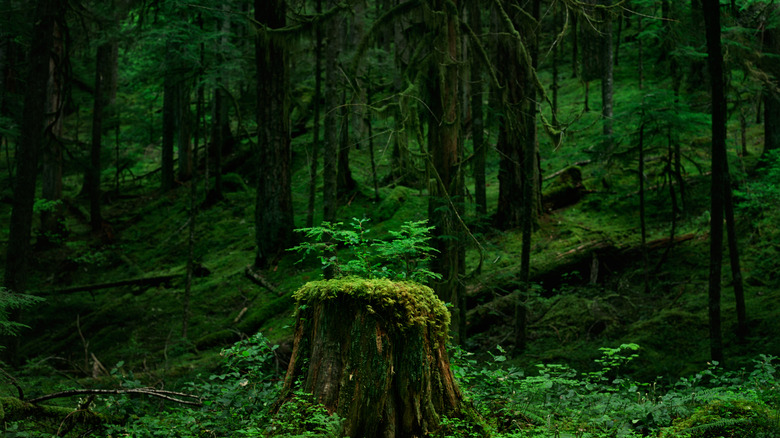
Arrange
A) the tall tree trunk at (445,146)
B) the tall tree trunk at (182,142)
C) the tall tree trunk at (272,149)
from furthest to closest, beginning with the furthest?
the tall tree trunk at (182,142) < the tall tree trunk at (272,149) < the tall tree trunk at (445,146)

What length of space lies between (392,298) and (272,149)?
10.2 meters

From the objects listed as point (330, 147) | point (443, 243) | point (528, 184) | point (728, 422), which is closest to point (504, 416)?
point (728, 422)

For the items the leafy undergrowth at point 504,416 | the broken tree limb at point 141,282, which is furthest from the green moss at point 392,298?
the broken tree limb at point 141,282

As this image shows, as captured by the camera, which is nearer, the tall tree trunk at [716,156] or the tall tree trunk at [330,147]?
the tall tree trunk at [716,156]

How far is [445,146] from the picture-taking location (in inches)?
319

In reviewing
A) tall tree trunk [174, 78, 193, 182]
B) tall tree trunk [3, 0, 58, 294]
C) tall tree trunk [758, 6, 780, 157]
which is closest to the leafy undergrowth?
tall tree trunk [3, 0, 58, 294]

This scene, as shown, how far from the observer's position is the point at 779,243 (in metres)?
10.9

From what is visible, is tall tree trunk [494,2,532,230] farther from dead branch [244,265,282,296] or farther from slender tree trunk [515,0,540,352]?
dead branch [244,265,282,296]

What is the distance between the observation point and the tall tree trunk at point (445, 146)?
7.83 metres

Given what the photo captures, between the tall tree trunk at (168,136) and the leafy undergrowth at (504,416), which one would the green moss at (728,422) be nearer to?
the leafy undergrowth at (504,416)

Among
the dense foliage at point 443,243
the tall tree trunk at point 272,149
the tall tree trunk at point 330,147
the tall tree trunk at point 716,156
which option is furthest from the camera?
the tall tree trunk at point 272,149

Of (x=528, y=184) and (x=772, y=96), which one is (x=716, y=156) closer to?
(x=528, y=184)

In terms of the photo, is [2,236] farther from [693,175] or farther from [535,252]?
[693,175]

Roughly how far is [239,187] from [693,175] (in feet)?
52.1
